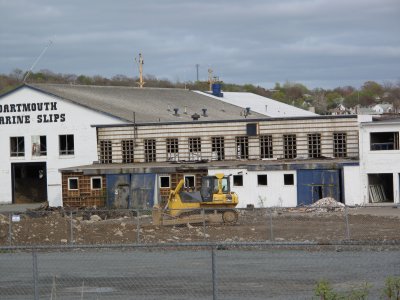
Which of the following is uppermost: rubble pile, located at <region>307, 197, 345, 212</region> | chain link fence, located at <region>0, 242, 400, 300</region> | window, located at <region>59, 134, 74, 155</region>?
window, located at <region>59, 134, 74, 155</region>

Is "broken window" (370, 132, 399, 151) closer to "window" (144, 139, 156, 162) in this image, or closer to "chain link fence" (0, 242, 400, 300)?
"window" (144, 139, 156, 162)

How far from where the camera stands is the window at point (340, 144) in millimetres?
62281

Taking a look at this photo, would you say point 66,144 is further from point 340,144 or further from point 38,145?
point 340,144

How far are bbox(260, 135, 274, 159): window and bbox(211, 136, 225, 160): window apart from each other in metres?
2.75

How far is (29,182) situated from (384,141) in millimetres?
27289

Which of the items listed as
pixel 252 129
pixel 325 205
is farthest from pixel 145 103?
pixel 325 205

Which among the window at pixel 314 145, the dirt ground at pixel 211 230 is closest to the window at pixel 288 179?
the window at pixel 314 145

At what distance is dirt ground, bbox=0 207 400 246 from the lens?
127 ft

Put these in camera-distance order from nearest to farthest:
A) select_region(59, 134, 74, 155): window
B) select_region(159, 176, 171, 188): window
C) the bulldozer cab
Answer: the bulldozer cab → select_region(159, 176, 171, 188): window → select_region(59, 134, 74, 155): window

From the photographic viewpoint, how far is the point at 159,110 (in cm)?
8012

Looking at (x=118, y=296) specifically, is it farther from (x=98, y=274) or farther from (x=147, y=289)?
(x=98, y=274)

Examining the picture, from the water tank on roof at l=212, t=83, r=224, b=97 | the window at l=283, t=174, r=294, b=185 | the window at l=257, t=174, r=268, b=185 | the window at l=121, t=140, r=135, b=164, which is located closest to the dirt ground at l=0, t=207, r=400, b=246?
the window at l=283, t=174, r=294, b=185

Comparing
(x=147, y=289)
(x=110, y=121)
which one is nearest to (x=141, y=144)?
(x=110, y=121)

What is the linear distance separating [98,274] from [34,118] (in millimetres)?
50081
